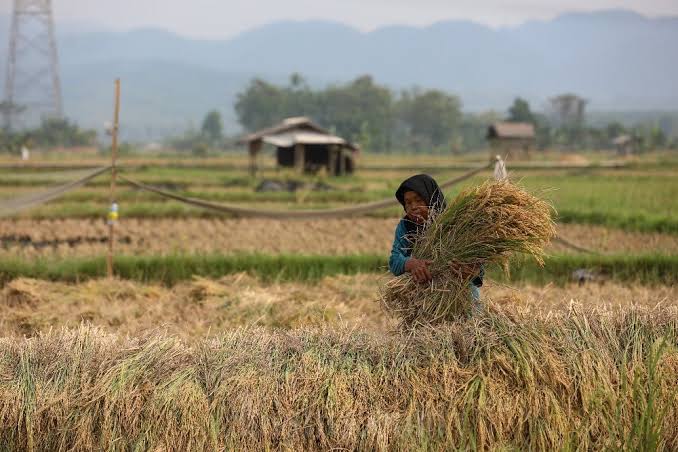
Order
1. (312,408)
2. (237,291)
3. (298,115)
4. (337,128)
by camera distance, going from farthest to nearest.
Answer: (298,115) < (337,128) < (237,291) < (312,408)

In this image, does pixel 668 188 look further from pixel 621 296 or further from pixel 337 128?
pixel 337 128

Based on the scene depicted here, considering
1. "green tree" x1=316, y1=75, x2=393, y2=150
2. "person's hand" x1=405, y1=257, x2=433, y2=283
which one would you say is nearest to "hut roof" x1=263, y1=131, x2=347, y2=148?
"person's hand" x1=405, y1=257, x2=433, y2=283

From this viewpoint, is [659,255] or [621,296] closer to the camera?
[621,296]

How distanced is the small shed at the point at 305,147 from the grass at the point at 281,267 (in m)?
19.2

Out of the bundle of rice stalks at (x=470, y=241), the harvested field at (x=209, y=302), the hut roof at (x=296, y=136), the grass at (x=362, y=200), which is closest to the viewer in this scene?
the bundle of rice stalks at (x=470, y=241)

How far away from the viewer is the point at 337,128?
88.8 m

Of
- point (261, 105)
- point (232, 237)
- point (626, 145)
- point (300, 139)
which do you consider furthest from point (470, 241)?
point (261, 105)

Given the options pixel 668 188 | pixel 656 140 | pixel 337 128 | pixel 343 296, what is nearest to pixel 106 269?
pixel 343 296

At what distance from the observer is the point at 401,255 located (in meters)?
3.64

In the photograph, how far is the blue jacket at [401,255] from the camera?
11.8 ft

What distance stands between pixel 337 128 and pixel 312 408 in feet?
284

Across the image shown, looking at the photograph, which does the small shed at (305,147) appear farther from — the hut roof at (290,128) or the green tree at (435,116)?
the green tree at (435,116)

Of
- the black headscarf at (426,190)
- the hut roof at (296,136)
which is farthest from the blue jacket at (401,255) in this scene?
the hut roof at (296,136)

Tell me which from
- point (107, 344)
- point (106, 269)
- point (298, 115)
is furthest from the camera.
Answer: point (298, 115)
